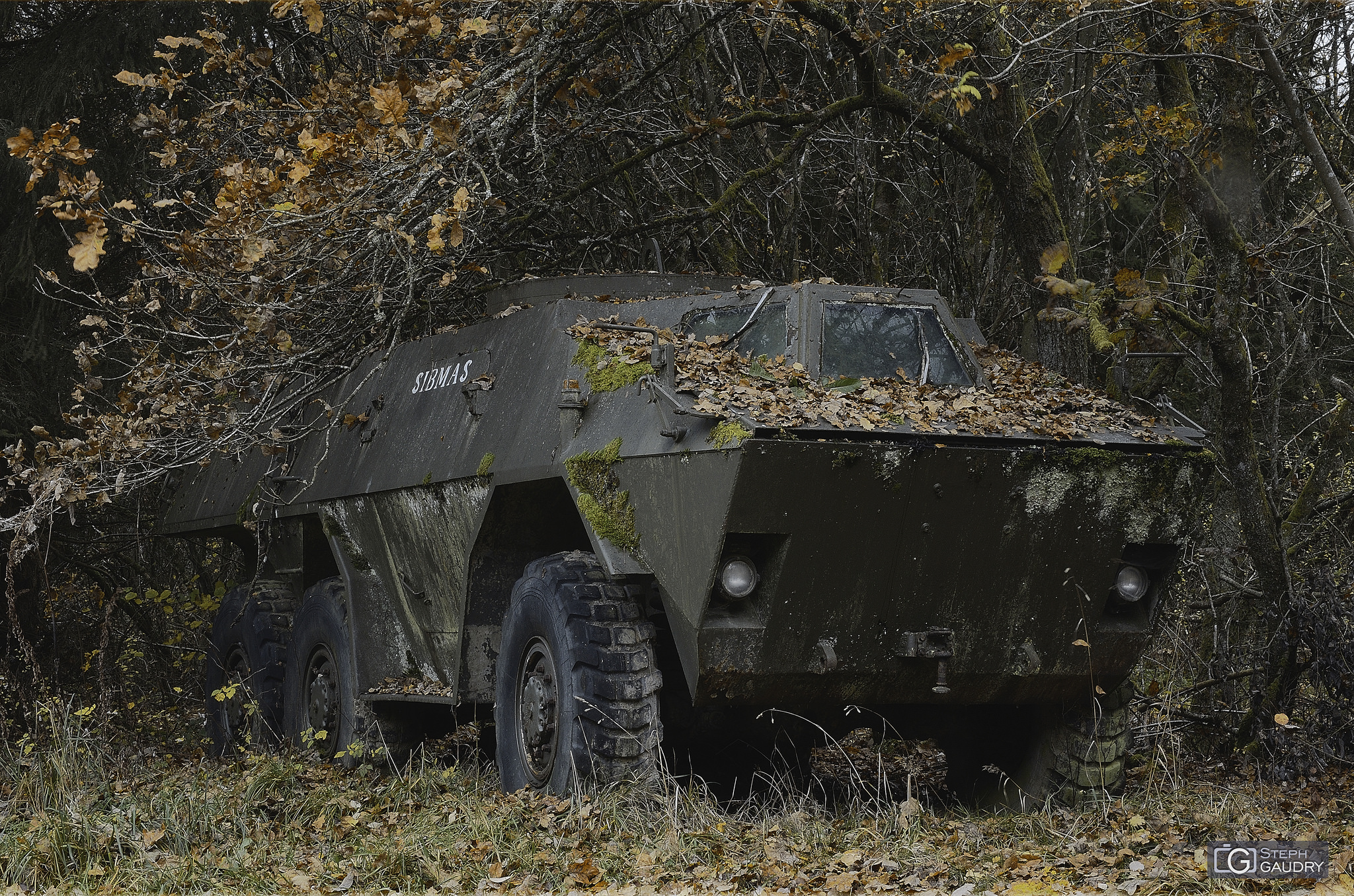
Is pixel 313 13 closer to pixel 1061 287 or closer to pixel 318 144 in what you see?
pixel 318 144

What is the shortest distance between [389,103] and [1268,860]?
461 cm

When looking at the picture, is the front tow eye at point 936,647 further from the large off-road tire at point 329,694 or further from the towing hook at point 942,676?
the large off-road tire at point 329,694

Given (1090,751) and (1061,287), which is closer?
(1061,287)

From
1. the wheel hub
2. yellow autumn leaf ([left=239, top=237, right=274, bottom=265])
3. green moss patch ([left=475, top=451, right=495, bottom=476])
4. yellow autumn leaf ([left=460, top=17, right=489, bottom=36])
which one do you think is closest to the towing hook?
green moss patch ([left=475, top=451, right=495, bottom=476])

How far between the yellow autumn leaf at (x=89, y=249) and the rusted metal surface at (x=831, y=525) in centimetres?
172

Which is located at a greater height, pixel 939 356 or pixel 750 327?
pixel 750 327

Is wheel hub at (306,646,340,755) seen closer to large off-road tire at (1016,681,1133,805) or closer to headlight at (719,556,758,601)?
headlight at (719,556,758,601)

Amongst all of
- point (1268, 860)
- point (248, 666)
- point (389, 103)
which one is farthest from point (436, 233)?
point (1268, 860)

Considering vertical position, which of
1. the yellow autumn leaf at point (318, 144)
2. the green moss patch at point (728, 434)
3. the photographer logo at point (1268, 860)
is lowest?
the photographer logo at point (1268, 860)

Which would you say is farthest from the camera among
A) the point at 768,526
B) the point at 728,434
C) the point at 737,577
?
the point at 737,577

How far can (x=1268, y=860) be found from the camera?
14.7 ft

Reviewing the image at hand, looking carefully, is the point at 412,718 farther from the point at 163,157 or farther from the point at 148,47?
the point at 148,47

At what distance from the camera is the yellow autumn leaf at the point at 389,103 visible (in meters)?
6.66

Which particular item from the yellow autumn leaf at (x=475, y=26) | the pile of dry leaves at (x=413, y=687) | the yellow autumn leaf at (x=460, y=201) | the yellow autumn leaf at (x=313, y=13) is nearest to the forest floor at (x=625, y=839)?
the pile of dry leaves at (x=413, y=687)
